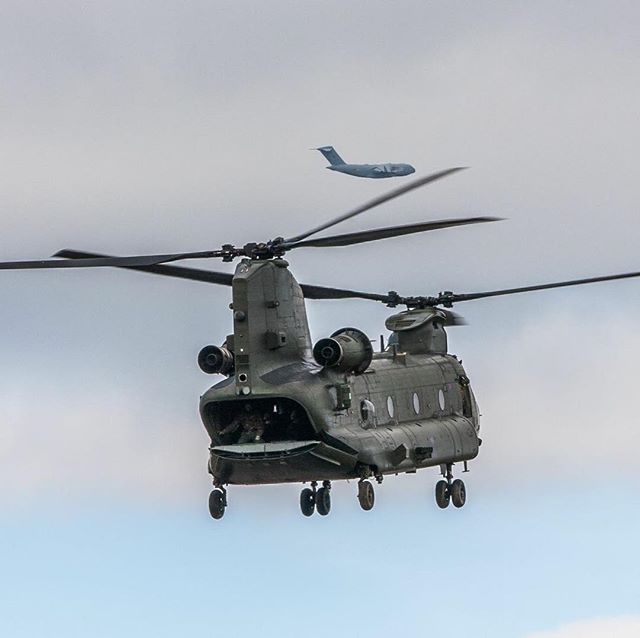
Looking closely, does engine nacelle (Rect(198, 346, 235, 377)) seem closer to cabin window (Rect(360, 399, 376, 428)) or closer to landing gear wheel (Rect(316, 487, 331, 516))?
cabin window (Rect(360, 399, 376, 428))

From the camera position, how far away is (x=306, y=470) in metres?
57.3

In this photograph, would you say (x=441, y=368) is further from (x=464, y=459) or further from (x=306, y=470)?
(x=306, y=470)

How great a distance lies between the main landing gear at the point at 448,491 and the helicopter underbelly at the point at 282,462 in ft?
24.9

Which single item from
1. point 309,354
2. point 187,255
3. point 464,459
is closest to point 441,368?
point 464,459

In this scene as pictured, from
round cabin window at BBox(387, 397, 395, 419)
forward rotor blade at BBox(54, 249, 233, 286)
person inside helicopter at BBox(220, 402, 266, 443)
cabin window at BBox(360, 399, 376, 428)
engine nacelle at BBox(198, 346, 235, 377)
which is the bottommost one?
person inside helicopter at BBox(220, 402, 266, 443)

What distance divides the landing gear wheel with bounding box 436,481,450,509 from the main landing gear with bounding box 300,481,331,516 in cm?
583

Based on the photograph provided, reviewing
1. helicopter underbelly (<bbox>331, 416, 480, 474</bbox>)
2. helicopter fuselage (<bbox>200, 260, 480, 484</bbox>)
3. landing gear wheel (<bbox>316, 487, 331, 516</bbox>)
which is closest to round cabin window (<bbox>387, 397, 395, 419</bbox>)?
helicopter fuselage (<bbox>200, 260, 480, 484</bbox>)

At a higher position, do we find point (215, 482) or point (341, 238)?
point (341, 238)

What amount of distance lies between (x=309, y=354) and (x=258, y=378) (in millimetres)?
2829

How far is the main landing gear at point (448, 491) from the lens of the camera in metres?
65.2

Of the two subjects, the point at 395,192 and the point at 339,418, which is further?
the point at 339,418

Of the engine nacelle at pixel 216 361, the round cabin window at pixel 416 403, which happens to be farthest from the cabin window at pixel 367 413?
the engine nacelle at pixel 216 361

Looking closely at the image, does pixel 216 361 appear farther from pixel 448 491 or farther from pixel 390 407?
pixel 448 491

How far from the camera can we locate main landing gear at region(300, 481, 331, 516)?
60281mm
